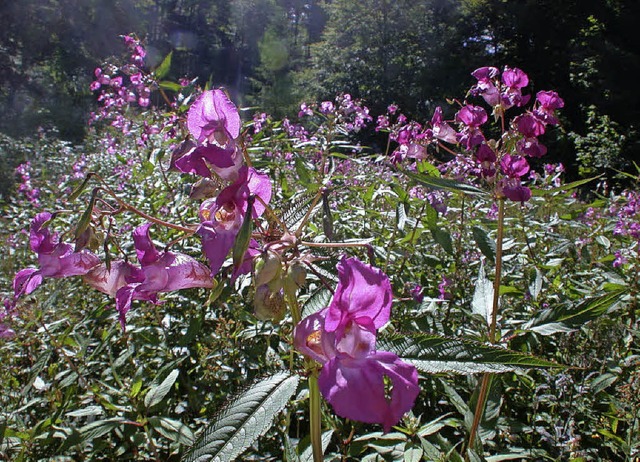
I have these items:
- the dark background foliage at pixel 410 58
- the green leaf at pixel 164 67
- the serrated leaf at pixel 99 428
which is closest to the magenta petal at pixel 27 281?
the serrated leaf at pixel 99 428

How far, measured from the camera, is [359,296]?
644 millimetres

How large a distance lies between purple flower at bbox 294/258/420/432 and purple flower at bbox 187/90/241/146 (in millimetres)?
271

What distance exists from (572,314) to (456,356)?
0.58 m

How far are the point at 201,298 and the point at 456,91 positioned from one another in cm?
2262

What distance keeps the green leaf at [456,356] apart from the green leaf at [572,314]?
0.46 metres

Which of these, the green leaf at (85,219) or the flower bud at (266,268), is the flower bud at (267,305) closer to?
the flower bud at (266,268)

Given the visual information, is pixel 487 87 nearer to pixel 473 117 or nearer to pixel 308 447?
pixel 473 117

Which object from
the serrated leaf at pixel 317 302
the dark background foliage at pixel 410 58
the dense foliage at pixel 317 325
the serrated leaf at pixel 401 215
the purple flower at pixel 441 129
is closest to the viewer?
the dense foliage at pixel 317 325

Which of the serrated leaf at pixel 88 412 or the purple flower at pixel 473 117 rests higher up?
the purple flower at pixel 473 117

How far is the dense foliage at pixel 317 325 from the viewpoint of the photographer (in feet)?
2.25

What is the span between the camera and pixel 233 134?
28.7 inches

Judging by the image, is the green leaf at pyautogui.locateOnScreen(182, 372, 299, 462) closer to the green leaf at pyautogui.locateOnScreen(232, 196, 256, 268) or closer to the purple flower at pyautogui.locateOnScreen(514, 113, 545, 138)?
the green leaf at pyautogui.locateOnScreen(232, 196, 256, 268)

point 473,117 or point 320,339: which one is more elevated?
point 473,117

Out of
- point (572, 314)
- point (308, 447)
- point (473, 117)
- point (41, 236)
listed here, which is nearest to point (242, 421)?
point (41, 236)
